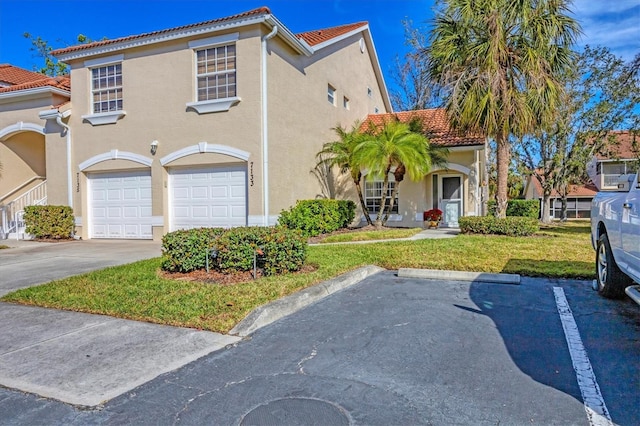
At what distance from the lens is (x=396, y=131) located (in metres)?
13.5

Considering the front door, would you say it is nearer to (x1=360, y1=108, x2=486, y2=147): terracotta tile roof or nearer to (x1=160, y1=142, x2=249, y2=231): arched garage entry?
(x1=360, y1=108, x2=486, y2=147): terracotta tile roof

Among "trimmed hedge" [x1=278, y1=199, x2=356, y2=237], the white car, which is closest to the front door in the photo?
"trimmed hedge" [x1=278, y1=199, x2=356, y2=237]

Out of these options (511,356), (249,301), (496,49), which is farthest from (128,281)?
(496,49)

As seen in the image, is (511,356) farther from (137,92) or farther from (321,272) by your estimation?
(137,92)

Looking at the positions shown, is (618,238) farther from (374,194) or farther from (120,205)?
(120,205)

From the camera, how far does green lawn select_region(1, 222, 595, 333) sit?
543 cm

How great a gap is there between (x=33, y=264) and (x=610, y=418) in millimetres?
10488

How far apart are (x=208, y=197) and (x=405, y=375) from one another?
10.9 metres

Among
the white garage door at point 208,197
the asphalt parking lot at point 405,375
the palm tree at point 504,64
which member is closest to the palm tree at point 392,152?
the palm tree at point 504,64

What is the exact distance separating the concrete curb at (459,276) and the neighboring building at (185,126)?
5.62 m

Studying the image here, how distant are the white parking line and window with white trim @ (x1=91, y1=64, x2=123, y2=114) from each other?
47.1 feet

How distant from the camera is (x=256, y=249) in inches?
284

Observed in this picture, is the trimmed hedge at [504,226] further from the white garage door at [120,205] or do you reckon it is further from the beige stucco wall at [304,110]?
the white garage door at [120,205]

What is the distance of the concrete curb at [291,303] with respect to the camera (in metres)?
4.95
